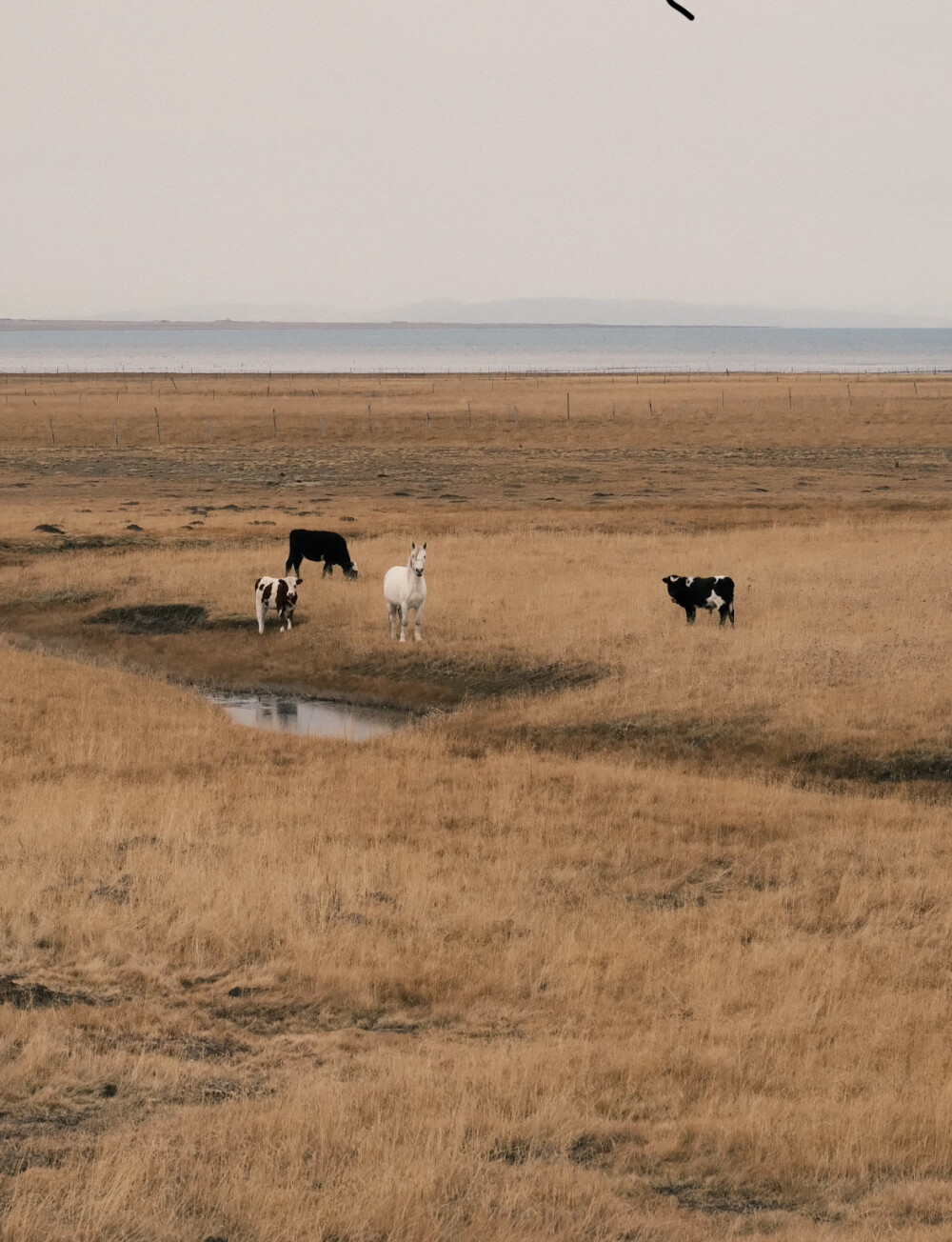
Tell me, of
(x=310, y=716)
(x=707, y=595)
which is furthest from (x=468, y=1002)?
(x=707, y=595)

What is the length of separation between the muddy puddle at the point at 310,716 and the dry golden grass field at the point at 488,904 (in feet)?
1.76

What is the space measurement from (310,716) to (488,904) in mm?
11083

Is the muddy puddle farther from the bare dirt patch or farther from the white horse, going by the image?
the bare dirt patch

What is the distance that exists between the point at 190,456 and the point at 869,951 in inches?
2520

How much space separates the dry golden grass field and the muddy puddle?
0.54 m

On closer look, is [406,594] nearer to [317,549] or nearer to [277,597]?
[277,597]

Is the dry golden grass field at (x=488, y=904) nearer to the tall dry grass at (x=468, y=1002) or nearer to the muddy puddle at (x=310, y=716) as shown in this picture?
the tall dry grass at (x=468, y=1002)

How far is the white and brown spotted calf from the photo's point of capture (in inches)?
1085

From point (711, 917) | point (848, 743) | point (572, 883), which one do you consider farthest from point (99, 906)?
point (848, 743)

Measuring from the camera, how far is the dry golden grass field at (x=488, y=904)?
25.3ft

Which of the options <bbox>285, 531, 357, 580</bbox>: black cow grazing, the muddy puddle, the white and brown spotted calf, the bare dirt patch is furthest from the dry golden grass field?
<bbox>285, 531, 357, 580</bbox>: black cow grazing

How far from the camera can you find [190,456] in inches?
2842

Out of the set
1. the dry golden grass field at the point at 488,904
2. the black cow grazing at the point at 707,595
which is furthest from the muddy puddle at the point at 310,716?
the black cow grazing at the point at 707,595

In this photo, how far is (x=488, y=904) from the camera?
42.3 feet
